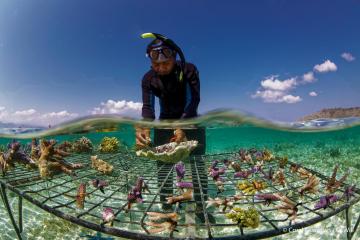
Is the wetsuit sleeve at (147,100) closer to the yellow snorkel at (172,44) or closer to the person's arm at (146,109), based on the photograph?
the person's arm at (146,109)

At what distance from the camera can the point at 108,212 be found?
10.9 ft

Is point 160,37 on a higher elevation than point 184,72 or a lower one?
higher

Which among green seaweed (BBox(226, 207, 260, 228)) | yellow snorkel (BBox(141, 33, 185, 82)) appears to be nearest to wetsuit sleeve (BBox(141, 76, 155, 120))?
yellow snorkel (BBox(141, 33, 185, 82))

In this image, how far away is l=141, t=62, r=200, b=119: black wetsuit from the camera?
7961 mm

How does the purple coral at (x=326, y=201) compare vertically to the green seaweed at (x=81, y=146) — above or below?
below

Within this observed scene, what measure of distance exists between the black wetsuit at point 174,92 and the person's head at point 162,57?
5.8 inches

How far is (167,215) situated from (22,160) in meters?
4.20

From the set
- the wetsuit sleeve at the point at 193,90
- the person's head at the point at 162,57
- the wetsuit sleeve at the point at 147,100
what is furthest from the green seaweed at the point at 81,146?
the wetsuit sleeve at the point at 193,90

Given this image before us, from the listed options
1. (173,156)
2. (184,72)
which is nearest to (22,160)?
(173,156)

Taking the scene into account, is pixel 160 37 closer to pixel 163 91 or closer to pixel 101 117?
pixel 163 91

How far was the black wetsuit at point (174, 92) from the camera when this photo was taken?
796 centimetres

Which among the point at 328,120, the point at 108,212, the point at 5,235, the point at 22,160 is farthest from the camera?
the point at 328,120

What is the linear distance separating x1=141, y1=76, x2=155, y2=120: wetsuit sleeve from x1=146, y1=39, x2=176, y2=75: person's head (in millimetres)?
514

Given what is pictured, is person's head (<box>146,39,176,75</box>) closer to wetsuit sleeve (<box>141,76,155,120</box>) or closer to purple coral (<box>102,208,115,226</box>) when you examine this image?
wetsuit sleeve (<box>141,76,155,120</box>)
